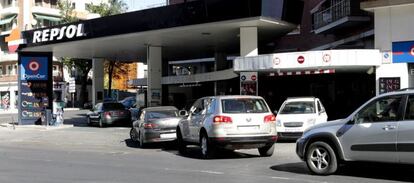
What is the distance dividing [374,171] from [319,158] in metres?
1.40

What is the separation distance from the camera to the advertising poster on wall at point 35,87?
36406 millimetres

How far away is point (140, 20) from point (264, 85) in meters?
12.5

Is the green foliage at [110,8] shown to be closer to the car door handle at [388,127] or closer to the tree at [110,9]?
the tree at [110,9]

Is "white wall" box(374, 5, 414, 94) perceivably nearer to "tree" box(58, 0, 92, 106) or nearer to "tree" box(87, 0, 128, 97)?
"tree" box(87, 0, 128, 97)

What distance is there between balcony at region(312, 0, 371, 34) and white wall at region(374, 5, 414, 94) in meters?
9.69

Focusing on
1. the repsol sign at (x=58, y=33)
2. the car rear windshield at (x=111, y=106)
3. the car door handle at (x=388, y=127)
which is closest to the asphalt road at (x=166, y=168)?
the car door handle at (x=388, y=127)

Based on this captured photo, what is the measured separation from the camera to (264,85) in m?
38.2

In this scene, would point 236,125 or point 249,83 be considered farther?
point 249,83

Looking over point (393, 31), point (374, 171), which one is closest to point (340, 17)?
point (393, 31)

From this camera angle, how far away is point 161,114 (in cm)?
2098

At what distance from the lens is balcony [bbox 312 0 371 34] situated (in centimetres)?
3145

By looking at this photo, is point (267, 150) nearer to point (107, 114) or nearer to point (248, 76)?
point (248, 76)

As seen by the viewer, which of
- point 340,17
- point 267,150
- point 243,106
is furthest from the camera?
point 340,17

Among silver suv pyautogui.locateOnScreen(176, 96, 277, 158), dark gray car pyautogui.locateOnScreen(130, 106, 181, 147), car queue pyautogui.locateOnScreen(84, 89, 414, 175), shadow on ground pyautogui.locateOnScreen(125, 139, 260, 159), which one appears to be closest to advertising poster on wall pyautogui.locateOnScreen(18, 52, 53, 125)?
shadow on ground pyautogui.locateOnScreen(125, 139, 260, 159)
